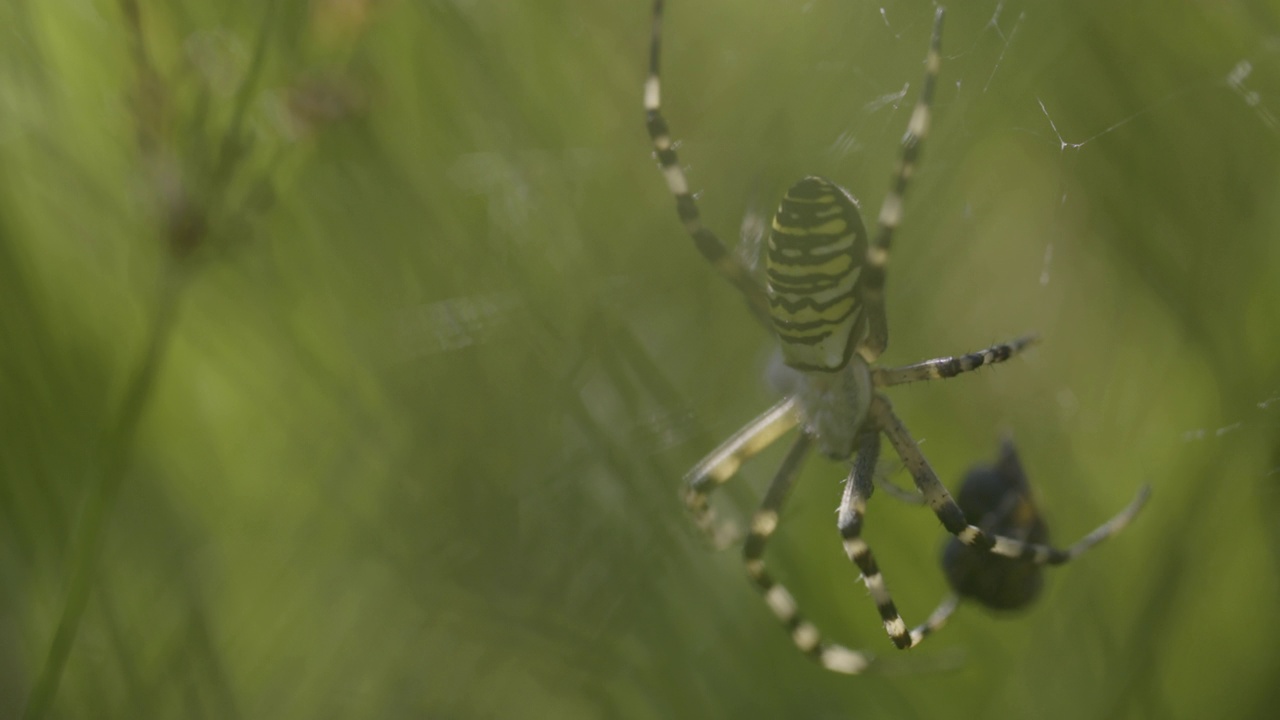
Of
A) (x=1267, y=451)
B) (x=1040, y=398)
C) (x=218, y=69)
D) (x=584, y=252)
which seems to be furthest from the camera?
(x=584, y=252)

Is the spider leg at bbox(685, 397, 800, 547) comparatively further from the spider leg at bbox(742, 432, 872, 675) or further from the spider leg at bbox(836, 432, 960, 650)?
the spider leg at bbox(836, 432, 960, 650)

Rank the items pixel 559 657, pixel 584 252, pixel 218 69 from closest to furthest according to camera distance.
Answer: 1. pixel 218 69
2. pixel 559 657
3. pixel 584 252

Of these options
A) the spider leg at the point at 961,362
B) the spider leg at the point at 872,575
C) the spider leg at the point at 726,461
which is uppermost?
the spider leg at the point at 961,362

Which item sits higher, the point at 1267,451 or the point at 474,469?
the point at 474,469

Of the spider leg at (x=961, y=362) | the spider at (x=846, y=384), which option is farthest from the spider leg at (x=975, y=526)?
the spider leg at (x=961, y=362)

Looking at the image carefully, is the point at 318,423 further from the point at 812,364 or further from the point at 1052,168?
the point at 1052,168

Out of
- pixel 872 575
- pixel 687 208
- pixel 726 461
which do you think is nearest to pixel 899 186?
pixel 687 208

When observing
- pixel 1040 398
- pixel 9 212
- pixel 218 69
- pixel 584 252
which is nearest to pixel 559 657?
pixel 584 252

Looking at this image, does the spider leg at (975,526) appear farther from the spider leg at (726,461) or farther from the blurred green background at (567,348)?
the spider leg at (726,461)
